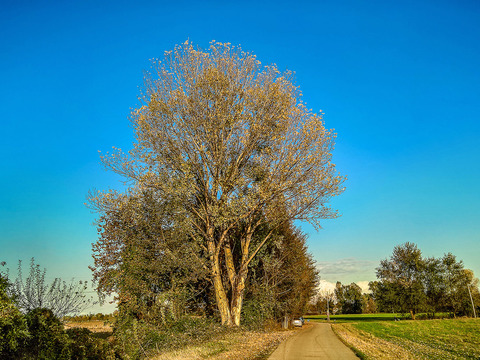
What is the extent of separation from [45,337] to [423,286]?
6008cm

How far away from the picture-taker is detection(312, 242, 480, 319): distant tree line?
55719 millimetres

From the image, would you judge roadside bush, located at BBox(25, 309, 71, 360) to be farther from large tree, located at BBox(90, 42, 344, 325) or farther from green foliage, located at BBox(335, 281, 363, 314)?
green foliage, located at BBox(335, 281, 363, 314)

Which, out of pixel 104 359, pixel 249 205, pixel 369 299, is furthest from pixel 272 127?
pixel 369 299

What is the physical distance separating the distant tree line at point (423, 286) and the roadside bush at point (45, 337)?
55.5 m

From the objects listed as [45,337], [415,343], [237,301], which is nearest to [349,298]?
[415,343]

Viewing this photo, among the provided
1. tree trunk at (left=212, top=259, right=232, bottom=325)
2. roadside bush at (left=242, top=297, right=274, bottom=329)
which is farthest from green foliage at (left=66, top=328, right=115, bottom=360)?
roadside bush at (left=242, top=297, right=274, bottom=329)

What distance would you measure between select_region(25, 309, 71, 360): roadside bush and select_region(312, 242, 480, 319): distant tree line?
55.5 meters

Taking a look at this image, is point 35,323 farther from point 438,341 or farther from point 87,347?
point 438,341

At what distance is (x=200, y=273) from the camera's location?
63.4ft

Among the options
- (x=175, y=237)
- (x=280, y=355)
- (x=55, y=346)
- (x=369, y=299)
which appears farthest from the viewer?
(x=369, y=299)

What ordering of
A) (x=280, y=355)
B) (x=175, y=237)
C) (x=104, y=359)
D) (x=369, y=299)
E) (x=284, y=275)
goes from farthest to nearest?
(x=369, y=299)
(x=284, y=275)
(x=175, y=237)
(x=104, y=359)
(x=280, y=355)

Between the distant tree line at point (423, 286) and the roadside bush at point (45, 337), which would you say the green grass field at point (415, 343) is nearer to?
the roadside bush at point (45, 337)

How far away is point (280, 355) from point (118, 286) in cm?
966

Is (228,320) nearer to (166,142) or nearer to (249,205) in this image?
(249,205)
